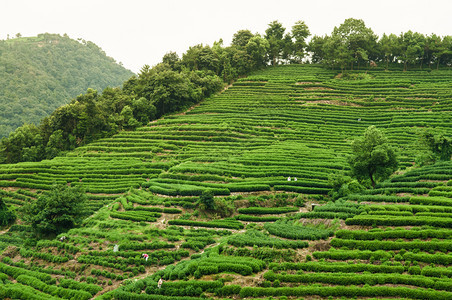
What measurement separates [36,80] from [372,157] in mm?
144356

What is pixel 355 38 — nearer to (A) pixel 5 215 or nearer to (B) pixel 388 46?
(B) pixel 388 46

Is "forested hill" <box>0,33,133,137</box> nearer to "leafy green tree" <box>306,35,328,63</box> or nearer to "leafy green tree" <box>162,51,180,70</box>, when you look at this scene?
"leafy green tree" <box>162,51,180,70</box>

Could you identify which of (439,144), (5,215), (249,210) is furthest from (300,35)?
(5,215)

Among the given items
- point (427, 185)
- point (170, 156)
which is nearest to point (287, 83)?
point (170, 156)

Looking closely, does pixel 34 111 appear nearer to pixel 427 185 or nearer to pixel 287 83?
pixel 287 83

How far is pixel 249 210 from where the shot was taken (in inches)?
1528

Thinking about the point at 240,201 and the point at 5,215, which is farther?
the point at 5,215

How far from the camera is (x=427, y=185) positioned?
35.0 m

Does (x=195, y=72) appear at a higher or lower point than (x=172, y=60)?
lower

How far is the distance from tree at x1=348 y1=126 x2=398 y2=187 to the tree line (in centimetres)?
4485

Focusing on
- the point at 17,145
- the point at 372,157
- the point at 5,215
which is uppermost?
the point at 372,157

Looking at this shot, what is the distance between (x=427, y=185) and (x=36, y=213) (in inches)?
1577

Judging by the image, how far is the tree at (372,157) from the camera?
120ft

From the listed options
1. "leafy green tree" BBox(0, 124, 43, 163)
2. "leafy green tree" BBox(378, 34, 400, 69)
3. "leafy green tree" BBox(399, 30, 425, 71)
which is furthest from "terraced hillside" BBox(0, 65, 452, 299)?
"leafy green tree" BBox(378, 34, 400, 69)
